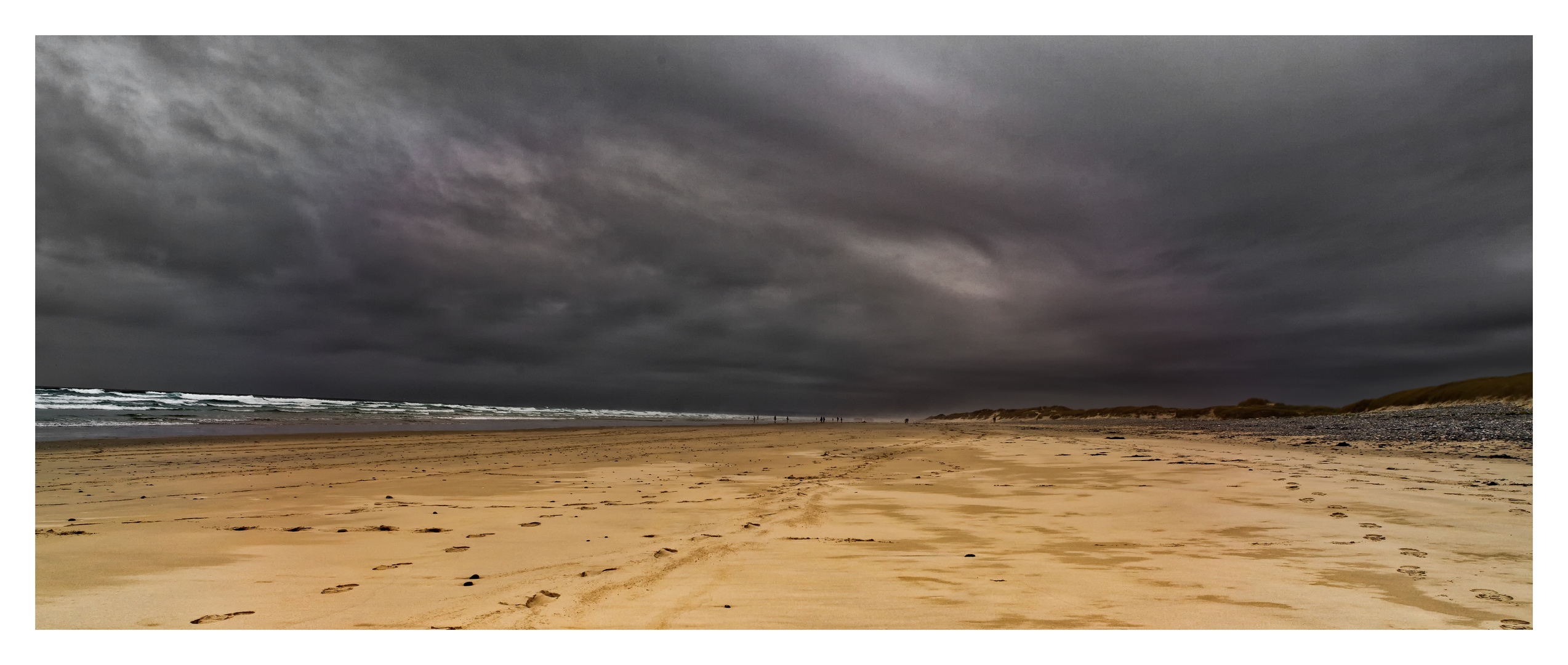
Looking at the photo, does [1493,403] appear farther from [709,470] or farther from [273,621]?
[273,621]

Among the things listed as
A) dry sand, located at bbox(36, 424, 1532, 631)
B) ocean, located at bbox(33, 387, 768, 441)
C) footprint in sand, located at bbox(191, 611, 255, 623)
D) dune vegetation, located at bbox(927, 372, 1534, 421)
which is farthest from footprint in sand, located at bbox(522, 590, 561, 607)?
ocean, located at bbox(33, 387, 768, 441)

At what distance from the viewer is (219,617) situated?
330cm

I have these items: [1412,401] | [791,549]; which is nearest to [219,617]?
[791,549]

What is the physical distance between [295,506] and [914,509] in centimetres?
709

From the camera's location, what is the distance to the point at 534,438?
2256 centimetres

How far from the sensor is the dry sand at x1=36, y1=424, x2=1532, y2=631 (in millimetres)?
3318

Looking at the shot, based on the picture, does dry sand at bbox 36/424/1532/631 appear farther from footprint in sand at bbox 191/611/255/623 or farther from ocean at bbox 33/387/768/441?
ocean at bbox 33/387/768/441

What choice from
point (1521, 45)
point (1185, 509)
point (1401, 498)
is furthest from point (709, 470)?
point (1521, 45)

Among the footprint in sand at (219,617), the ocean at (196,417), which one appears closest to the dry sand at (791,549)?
the footprint in sand at (219,617)

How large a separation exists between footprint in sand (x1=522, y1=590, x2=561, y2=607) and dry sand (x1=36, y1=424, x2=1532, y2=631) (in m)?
0.02

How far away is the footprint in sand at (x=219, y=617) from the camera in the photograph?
3268 mm

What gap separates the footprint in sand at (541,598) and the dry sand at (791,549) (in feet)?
0.07

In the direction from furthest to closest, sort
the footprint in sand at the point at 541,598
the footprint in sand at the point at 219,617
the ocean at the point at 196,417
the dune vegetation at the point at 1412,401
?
the dune vegetation at the point at 1412,401 → the ocean at the point at 196,417 → the footprint in sand at the point at 541,598 → the footprint in sand at the point at 219,617

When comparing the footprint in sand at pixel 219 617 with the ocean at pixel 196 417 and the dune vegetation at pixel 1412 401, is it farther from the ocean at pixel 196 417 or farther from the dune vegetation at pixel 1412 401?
the ocean at pixel 196 417
